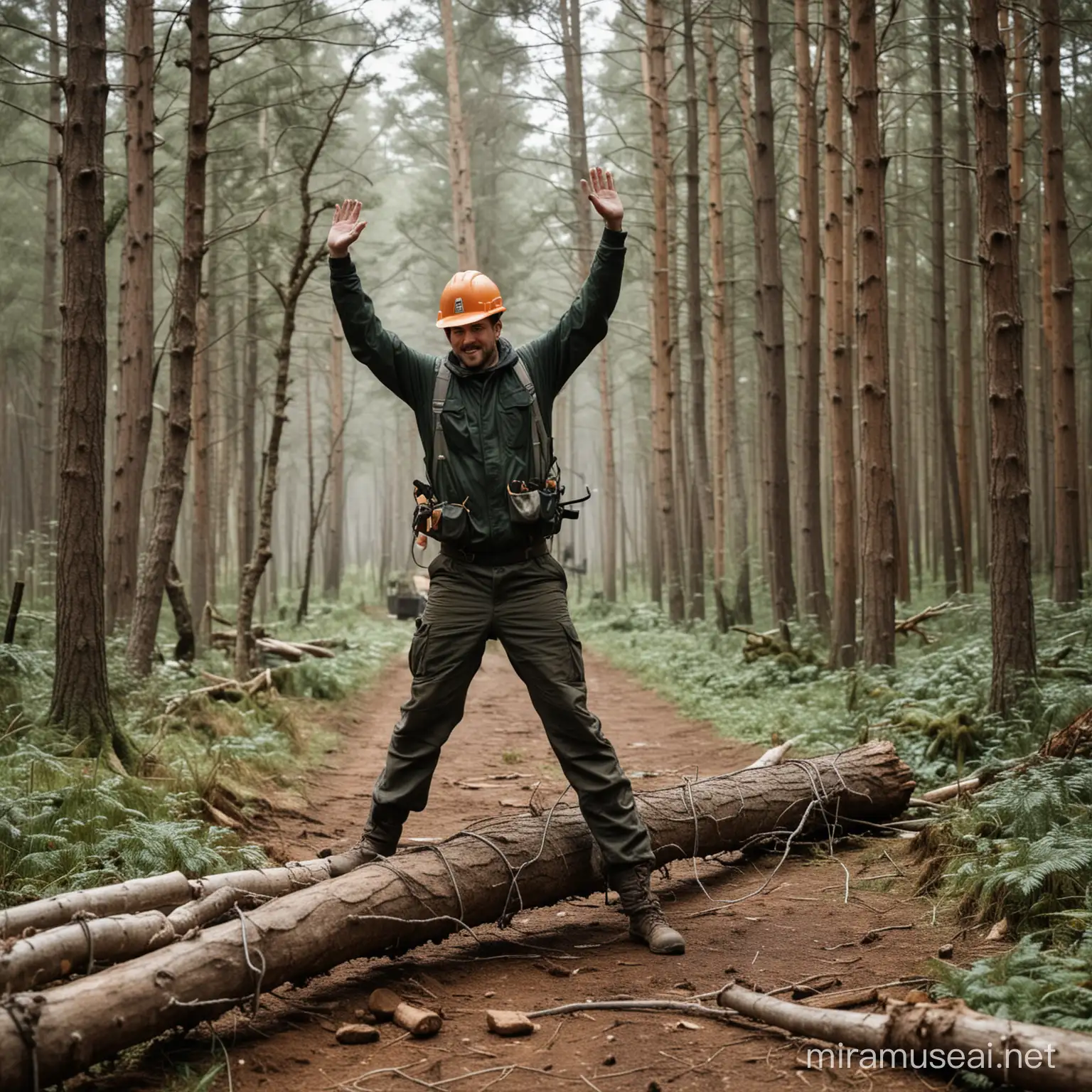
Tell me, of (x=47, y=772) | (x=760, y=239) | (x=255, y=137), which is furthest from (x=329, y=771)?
(x=255, y=137)

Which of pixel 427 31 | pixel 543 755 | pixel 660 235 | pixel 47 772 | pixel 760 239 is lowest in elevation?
pixel 543 755

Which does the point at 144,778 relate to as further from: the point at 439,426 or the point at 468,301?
the point at 468,301

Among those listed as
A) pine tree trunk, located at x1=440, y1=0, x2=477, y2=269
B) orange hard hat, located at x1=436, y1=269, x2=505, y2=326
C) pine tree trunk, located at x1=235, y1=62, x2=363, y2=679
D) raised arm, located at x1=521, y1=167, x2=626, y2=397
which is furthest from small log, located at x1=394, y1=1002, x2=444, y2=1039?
pine tree trunk, located at x1=440, y1=0, x2=477, y2=269

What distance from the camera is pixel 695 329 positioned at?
65.0 ft

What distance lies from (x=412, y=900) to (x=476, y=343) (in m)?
2.54

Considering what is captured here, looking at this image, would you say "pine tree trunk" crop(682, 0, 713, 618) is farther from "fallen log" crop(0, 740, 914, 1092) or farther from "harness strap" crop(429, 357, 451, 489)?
"harness strap" crop(429, 357, 451, 489)

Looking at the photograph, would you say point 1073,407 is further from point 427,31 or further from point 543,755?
point 427,31

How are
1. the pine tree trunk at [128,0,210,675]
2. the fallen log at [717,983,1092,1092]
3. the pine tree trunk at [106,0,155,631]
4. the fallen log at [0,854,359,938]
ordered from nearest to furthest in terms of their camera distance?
the fallen log at [717,983,1092,1092], the fallen log at [0,854,359,938], the pine tree trunk at [128,0,210,675], the pine tree trunk at [106,0,155,631]

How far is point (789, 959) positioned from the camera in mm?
4609

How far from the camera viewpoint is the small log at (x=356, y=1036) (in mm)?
3836

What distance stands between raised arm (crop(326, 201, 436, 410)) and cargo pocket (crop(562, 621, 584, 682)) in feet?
4.27

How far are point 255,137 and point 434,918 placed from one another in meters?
22.7

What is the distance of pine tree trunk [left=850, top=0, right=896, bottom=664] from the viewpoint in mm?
10797

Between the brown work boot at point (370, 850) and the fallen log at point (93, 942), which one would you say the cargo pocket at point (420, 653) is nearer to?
the brown work boot at point (370, 850)
